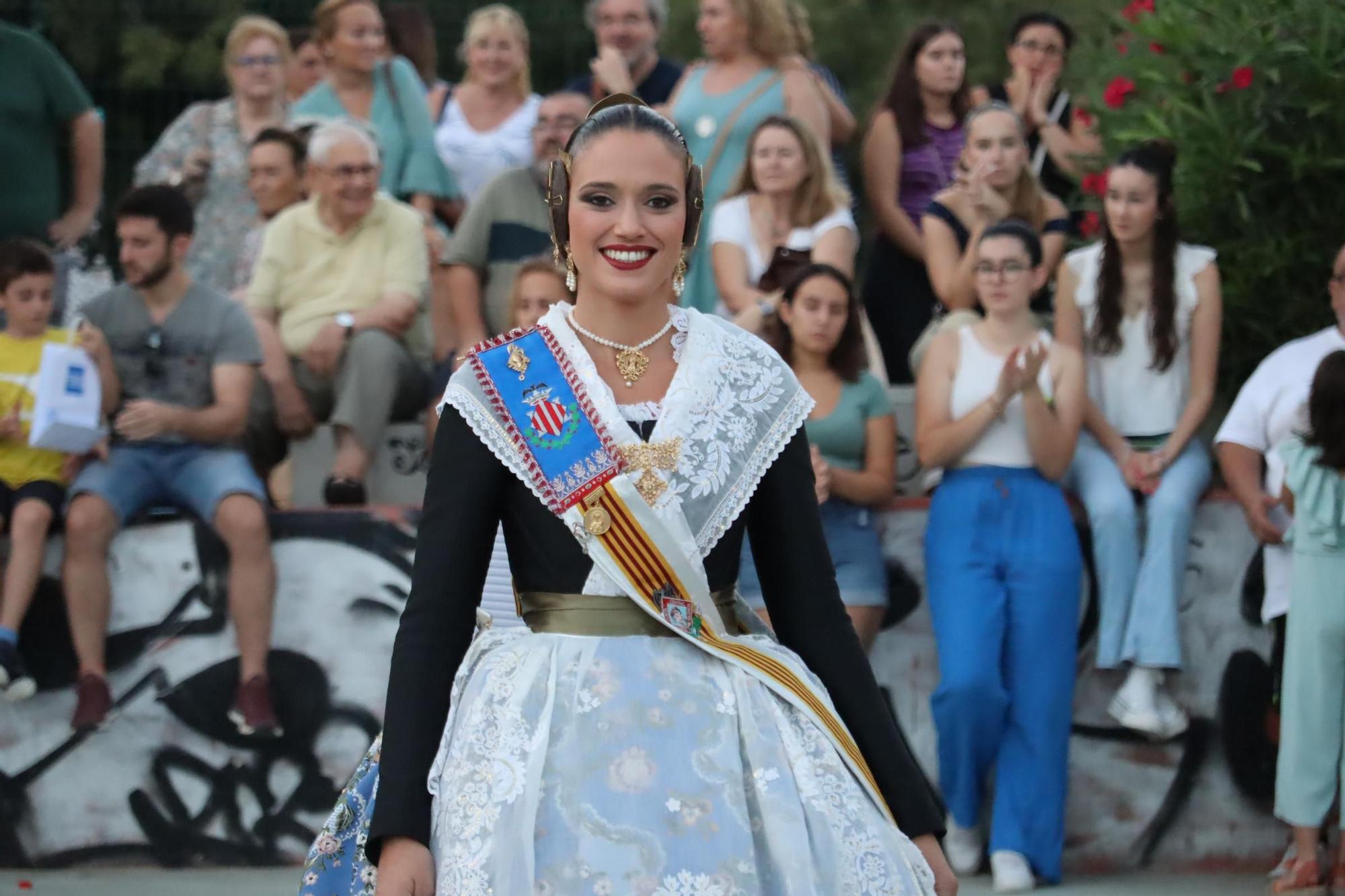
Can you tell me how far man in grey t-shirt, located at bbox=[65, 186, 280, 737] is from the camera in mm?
6711

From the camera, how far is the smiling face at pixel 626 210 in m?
3.19

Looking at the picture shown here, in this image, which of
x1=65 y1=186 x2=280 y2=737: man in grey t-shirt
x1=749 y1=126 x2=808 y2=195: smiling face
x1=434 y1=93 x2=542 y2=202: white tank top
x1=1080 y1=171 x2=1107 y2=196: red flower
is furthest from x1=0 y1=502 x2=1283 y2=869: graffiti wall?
x1=434 y1=93 x2=542 y2=202: white tank top

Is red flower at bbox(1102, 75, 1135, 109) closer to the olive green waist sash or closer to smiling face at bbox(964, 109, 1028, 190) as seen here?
smiling face at bbox(964, 109, 1028, 190)

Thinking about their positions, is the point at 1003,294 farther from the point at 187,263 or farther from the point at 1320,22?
the point at 187,263

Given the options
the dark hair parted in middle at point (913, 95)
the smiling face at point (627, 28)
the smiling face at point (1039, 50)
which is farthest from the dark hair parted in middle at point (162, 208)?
the smiling face at point (1039, 50)

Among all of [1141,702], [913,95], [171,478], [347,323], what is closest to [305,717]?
[171,478]

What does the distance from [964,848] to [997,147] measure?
2.66m

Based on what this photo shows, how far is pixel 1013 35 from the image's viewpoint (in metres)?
9.13

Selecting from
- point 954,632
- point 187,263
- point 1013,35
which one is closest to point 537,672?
point 954,632

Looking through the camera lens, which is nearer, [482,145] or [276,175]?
[276,175]

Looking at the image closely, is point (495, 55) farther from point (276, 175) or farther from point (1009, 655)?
point (1009, 655)

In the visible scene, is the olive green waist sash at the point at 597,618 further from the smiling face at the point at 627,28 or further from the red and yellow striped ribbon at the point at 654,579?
the smiling face at the point at 627,28

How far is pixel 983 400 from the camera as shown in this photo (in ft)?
22.4

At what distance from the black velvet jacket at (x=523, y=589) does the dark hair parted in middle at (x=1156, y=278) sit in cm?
405
